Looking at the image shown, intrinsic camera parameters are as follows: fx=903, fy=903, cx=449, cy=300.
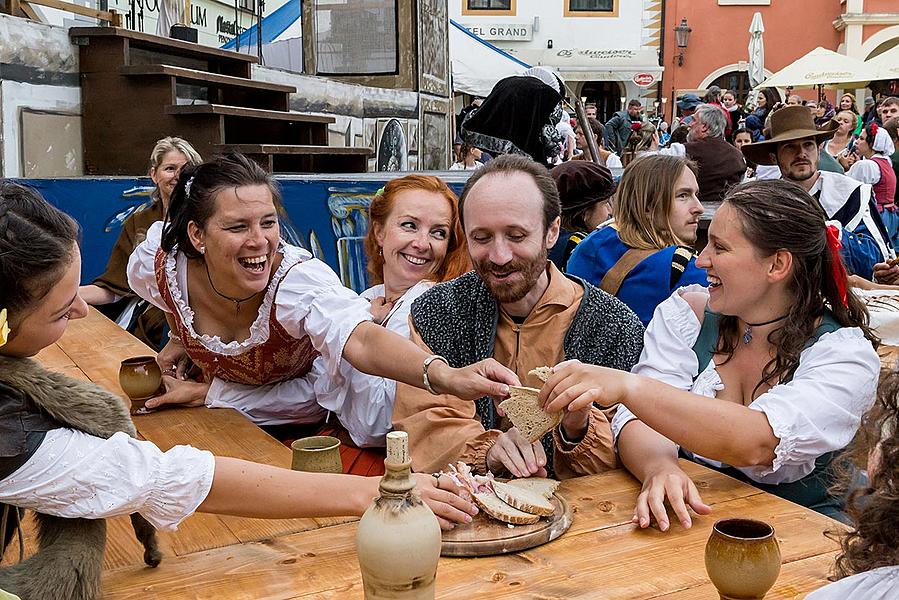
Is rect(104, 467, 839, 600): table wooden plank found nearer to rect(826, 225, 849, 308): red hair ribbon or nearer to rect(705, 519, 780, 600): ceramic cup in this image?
rect(705, 519, 780, 600): ceramic cup

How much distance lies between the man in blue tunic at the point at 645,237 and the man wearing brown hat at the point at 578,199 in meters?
0.58

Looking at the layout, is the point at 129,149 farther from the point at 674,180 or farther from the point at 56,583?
the point at 56,583

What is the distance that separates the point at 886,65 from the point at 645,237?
1283 cm

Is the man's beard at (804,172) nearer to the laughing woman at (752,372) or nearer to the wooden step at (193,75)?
the laughing woman at (752,372)

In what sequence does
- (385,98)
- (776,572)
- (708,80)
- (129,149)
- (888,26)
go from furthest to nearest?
1. (708,80)
2. (888,26)
3. (385,98)
4. (129,149)
5. (776,572)

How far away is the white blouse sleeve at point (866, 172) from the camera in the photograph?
721cm

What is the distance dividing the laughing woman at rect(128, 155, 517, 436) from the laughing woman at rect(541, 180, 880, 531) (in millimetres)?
925

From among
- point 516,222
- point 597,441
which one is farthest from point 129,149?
point 597,441

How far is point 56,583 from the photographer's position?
4.69 feet

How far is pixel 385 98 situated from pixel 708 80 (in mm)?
21353

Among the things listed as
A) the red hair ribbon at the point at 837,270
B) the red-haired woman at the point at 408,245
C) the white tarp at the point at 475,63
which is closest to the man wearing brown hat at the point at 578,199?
the red-haired woman at the point at 408,245

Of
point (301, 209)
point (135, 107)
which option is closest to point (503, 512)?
point (301, 209)

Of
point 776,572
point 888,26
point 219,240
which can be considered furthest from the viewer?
point 888,26

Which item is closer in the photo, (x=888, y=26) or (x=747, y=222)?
(x=747, y=222)
